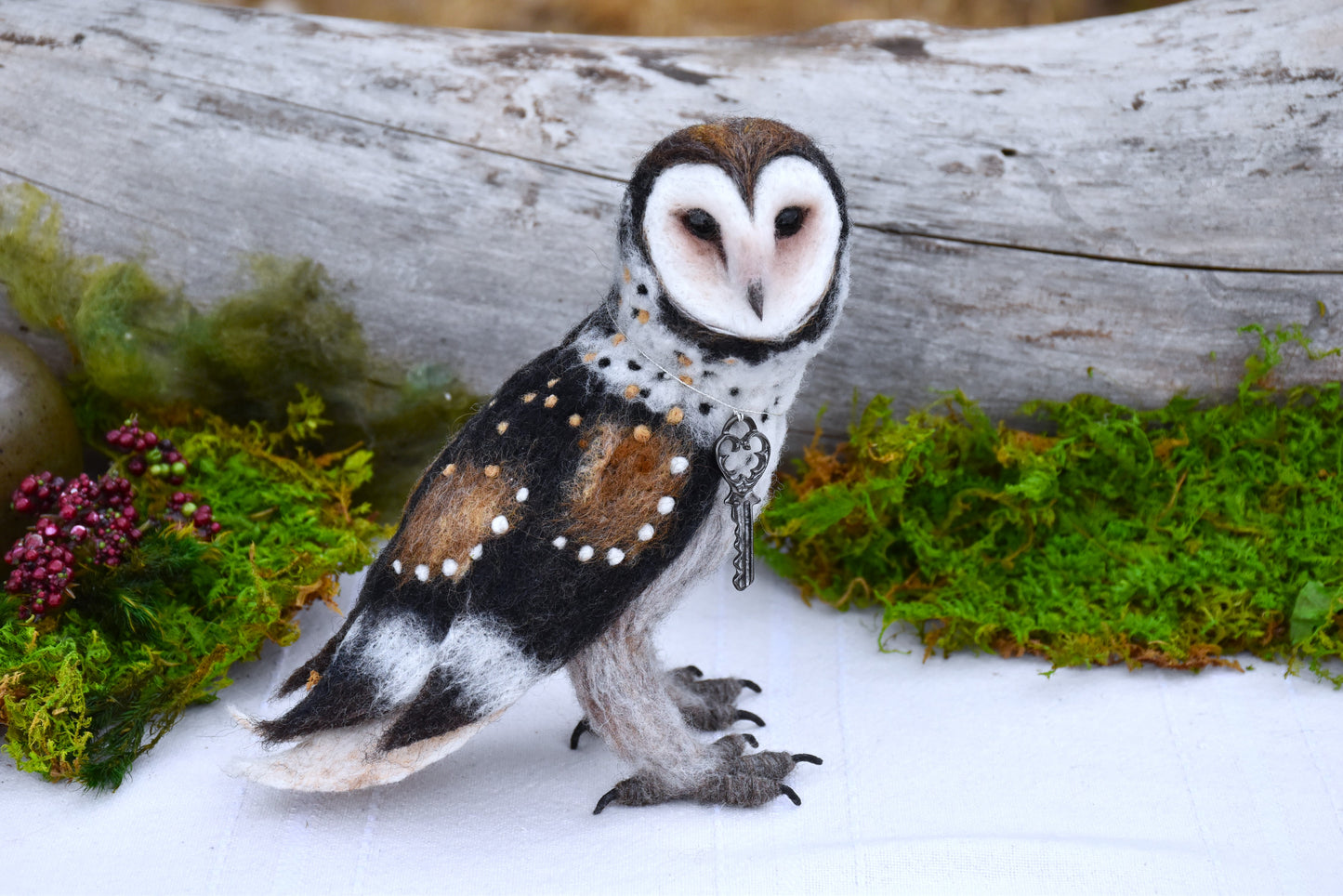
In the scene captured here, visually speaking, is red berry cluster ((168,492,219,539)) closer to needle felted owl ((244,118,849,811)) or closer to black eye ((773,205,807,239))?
needle felted owl ((244,118,849,811))

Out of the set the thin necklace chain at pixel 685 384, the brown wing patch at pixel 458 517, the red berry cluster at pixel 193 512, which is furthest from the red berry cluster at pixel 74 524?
the thin necklace chain at pixel 685 384

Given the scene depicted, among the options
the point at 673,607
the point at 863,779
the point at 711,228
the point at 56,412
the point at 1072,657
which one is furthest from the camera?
the point at 56,412

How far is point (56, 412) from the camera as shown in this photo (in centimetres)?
162

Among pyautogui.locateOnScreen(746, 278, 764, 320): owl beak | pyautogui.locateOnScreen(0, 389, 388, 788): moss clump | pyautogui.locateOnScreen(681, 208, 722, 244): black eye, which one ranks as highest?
pyautogui.locateOnScreen(681, 208, 722, 244): black eye

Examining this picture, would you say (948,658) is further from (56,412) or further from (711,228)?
(56,412)

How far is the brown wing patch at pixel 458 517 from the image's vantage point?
110cm

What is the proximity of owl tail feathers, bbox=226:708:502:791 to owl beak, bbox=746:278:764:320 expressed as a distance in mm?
490

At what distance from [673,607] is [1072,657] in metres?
0.65

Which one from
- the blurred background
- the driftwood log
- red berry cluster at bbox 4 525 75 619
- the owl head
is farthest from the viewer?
the blurred background

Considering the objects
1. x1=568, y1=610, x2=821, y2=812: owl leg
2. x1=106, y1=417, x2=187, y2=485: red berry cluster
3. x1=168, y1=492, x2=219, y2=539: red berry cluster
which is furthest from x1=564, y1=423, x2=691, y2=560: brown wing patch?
x1=106, y1=417, x2=187, y2=485: red berry cluster

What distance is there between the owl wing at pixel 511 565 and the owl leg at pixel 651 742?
58 millimetres

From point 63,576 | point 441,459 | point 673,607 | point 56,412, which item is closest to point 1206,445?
point 673,607

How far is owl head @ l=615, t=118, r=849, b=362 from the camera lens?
1.01 meters

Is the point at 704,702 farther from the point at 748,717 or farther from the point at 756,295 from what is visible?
the point at 756,295
